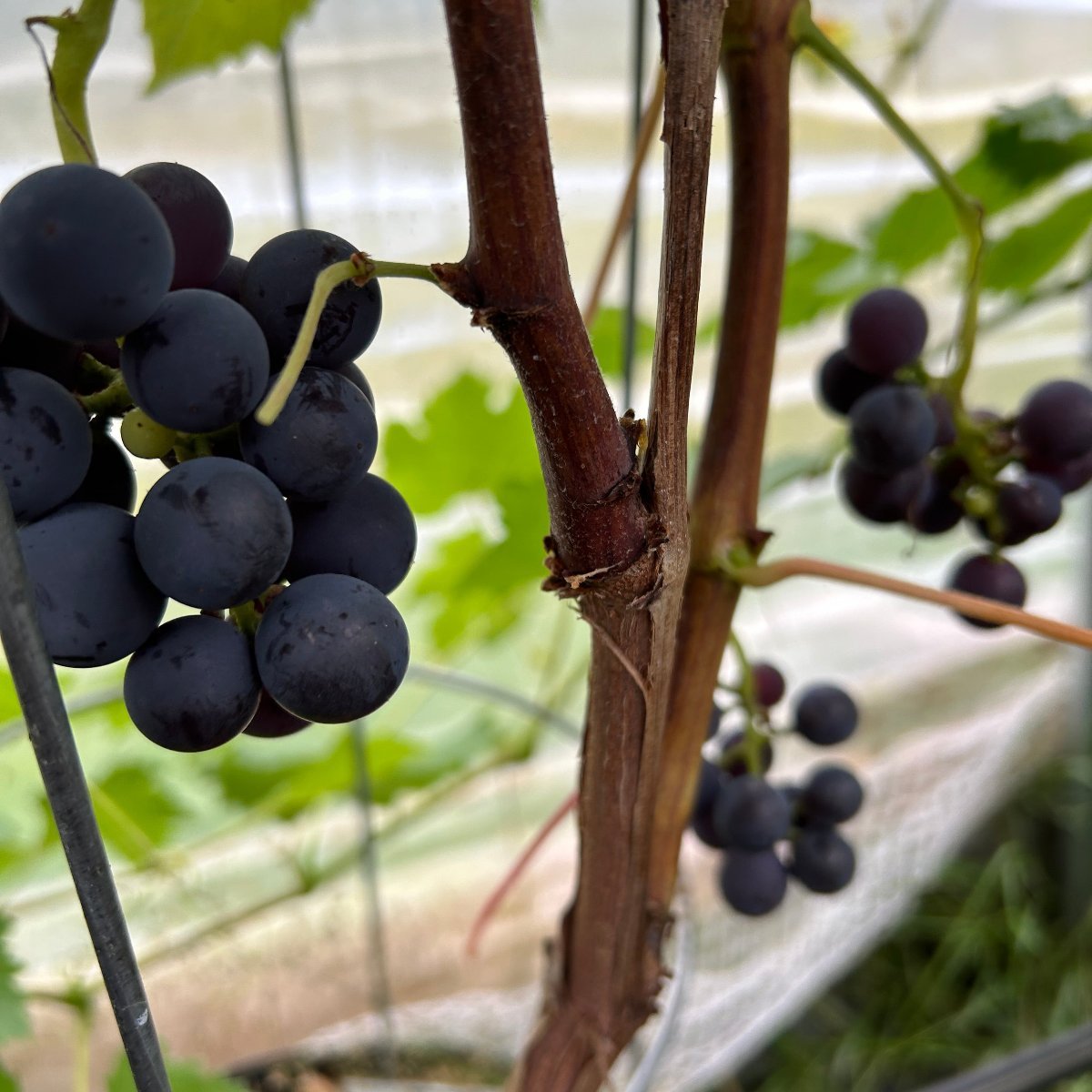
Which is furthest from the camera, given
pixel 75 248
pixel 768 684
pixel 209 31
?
pixel 768 684

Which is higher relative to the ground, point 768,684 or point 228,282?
point 228,282

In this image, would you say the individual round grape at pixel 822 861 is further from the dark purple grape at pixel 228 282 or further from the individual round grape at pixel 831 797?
the dark purple grape at pixel 228 282

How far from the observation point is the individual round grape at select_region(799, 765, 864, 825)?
374 millimetres

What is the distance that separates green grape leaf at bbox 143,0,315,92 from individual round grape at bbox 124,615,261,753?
0.19m

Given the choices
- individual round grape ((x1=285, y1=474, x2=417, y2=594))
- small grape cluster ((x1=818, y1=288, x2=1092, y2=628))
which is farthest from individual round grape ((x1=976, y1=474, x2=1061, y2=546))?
individual round grape ((x1=285, y1=474, x2=417, y2=594))

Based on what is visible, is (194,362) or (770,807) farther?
(770,807)

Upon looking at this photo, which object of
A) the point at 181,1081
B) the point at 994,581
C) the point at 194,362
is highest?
the point at 194,362

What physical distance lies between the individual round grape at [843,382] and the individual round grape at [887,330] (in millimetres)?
12

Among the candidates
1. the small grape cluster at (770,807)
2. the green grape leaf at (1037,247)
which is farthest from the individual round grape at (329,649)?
the green grape leaf at (1037,247)

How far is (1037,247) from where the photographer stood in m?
0.47

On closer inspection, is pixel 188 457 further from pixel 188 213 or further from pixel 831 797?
pixel 831 797

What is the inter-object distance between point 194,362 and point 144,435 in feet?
0.09

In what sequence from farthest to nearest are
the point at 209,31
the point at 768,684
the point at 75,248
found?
the point at 768,684 < the point at 209,31 < the point at 75,248

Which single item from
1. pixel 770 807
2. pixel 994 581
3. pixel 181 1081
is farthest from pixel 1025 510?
pixel 181 1081
